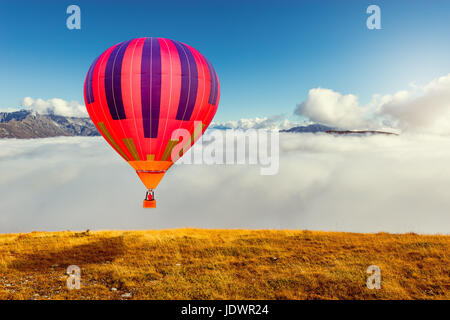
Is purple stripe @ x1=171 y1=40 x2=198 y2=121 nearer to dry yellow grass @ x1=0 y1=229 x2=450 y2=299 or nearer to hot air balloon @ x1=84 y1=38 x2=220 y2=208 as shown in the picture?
hot air balloon @ x1=84 y1=38 x2=220 y2=208

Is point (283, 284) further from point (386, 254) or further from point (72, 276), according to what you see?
point (72, 276)

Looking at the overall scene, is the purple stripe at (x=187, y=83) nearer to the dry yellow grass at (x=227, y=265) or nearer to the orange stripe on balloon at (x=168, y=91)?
the orange stripe on balloon at (x=168, y=91)

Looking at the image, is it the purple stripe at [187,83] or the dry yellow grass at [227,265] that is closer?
the dry yellow grass at [227,265]

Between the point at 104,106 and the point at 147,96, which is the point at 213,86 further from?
the point at 104,106

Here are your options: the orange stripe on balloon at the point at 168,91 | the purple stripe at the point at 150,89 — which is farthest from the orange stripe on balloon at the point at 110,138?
the orange stripe on balloon at the point at 168,91

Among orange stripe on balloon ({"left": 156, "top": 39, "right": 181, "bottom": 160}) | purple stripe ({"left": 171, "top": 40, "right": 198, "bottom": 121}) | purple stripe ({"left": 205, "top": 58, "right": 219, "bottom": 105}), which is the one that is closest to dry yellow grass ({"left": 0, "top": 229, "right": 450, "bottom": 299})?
orange stripe on balloon ({"left": 156, "top": 39, "right": 181, "bottom": 160})

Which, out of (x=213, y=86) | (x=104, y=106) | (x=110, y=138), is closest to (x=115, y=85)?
(x=104, y=106)
